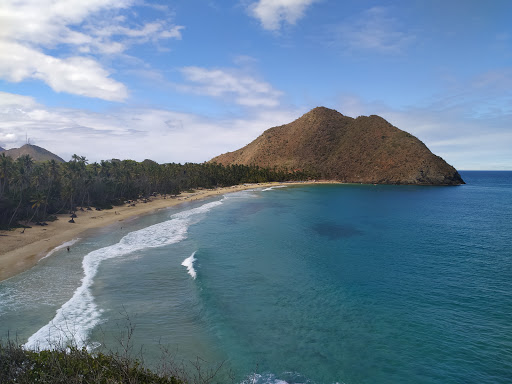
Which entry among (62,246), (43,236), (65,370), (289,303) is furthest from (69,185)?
(65,370)

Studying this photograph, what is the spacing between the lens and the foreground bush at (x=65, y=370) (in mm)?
10109

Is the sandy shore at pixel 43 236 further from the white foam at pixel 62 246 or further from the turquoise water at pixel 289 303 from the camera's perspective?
the turquoise water at pixel 289 303

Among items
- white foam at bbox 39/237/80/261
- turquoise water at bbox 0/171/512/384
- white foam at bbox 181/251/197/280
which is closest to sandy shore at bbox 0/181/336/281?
white foam at bbox 39/237/80/261

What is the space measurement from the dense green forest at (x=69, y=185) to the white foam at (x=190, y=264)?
3150cm

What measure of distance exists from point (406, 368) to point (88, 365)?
49.1 ft

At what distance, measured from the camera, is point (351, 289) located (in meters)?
26.0

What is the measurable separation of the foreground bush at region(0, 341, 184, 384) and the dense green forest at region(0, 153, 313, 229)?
143 ft

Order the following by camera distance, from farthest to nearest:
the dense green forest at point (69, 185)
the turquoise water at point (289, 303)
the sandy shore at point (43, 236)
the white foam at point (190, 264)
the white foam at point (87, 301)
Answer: the dense green forest at point (69, 185) → the sandy shore at point (43, 236) → the white foam at point (190, 264) → the white foam at point (87, 301) → the turquoise water at point (289, 303)

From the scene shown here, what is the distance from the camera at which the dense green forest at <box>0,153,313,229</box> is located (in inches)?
1945

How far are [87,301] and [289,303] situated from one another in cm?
1502

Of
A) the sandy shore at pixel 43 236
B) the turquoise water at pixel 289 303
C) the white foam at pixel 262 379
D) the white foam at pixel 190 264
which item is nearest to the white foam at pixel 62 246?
the sandy shore at pixel 43 236

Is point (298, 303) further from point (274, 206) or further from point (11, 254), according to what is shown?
point (274, 206)

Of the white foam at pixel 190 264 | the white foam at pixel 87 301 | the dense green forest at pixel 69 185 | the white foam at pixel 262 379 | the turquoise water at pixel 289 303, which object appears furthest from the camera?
the dense green forest at pixel 69 185

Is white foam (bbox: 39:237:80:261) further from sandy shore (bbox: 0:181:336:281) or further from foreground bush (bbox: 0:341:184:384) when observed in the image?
foreground bush (bbox: 0:341:184:384)
